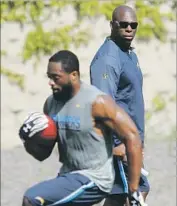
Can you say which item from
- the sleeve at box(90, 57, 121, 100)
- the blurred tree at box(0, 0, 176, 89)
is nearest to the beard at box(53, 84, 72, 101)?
the sleeve at box(90, 57, 121, 100)

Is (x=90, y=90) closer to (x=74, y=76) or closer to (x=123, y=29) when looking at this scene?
(x=74, y=76)

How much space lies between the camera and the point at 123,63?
6617 millimetres

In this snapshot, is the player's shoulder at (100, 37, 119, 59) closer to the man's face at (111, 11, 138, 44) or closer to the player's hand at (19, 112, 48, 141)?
the man's face at (111, 11, 138, 44)

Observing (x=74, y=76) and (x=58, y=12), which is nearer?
(x=74, y=76)

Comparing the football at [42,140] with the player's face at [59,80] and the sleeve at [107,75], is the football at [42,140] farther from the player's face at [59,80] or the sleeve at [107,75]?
the sleeve at [107,75]

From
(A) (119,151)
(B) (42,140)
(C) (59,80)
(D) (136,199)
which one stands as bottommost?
(D) (136,199)

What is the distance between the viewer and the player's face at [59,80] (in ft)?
19.3

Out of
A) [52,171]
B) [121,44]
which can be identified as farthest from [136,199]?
[52,171]

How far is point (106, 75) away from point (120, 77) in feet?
0.56

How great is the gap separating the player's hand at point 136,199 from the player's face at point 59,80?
807mm

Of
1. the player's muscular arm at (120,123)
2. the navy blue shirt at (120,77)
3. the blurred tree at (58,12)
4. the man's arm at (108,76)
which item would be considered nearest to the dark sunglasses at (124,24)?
the navy blue shirt at (120,77)

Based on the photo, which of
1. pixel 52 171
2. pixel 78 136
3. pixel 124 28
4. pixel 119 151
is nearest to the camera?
pixel 78 136

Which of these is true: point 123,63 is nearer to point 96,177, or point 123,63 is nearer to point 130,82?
point 130,82

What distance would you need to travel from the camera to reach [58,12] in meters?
10.7
